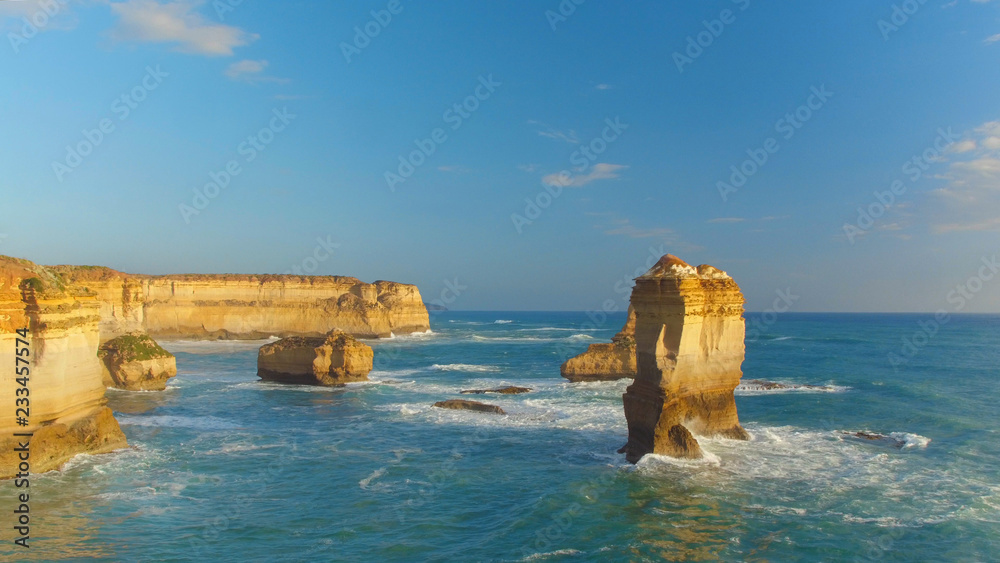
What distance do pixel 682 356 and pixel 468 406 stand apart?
10981 millimetres

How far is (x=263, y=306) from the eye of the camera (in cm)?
7794

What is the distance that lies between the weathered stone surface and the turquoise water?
716mm

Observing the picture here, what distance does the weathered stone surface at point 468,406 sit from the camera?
24641mm

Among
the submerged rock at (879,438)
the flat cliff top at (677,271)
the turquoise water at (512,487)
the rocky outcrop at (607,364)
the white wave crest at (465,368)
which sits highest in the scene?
the flat cliff top at (677,271)

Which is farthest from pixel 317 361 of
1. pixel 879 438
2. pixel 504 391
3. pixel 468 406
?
pixel 879 438

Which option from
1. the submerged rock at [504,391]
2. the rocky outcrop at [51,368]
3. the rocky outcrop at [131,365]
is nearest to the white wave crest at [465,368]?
the submerged rock at [504,391]

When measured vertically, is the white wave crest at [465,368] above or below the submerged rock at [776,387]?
below

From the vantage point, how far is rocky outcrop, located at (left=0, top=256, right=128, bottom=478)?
14664mm

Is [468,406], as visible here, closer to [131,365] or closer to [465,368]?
[131,365]

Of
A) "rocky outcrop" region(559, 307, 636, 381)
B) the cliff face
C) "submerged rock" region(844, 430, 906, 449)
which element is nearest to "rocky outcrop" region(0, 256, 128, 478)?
"rocky outcrop" region(559, 307, 636, 381)

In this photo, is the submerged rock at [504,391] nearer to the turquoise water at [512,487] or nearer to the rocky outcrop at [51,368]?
the turquoise water at [512,487]

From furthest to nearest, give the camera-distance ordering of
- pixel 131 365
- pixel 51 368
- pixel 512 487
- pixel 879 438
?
pixel 131 365, pixel 879 438, pixel 51 368, pixel 512 487

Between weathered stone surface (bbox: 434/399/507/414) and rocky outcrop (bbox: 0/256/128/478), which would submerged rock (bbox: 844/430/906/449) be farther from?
rocky outcrop (bbox: 0/256/128/478)

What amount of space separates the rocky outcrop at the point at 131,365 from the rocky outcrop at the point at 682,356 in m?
23.7
